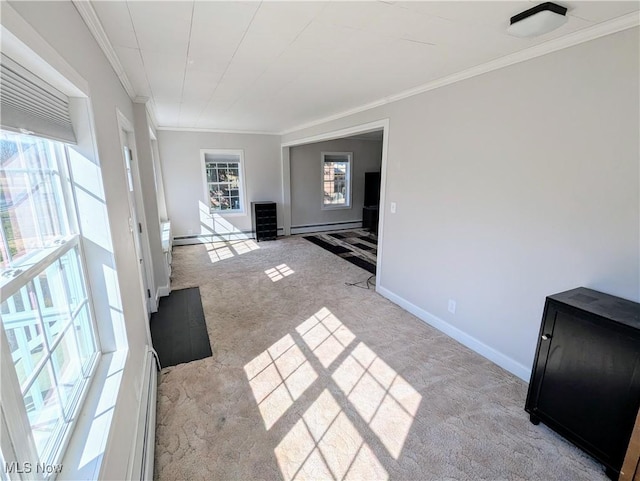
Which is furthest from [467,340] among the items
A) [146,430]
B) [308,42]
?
[308,42]

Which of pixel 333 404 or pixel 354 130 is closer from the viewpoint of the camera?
pixel 333 404

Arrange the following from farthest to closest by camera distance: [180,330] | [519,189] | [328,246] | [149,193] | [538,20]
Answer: [328,246] → [149,193] → [180,330] → [519,189] → [538,20]

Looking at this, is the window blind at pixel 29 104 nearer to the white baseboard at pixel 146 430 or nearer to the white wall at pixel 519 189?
the white baseboard at pixel 146 430

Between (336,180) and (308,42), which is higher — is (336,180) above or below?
below

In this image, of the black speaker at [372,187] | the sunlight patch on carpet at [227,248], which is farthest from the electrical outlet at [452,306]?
the black speaker at [372,187]

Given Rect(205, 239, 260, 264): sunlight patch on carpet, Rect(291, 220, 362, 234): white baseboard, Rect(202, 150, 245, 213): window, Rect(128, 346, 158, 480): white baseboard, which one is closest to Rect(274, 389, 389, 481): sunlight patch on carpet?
Rect(128, 346, 158, 480): white baseboard

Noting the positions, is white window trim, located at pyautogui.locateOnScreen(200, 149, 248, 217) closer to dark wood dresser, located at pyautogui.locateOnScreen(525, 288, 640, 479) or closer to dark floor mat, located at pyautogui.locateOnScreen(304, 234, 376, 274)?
dark floor mat, located at pyautogui.locateOnScreen(304, 234, 376, 274)

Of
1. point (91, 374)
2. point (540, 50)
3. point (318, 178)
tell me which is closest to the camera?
point (91, 374)

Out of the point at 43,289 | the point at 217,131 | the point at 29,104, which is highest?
the point at 217,131

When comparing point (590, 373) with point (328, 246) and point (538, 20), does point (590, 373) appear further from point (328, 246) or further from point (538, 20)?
point (328, 246)

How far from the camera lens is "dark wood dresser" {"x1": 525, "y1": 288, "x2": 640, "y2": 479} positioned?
153 centimetres

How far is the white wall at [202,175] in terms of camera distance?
6.11m

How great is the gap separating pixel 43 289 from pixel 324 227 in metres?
6.95

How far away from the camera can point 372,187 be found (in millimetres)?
8047
